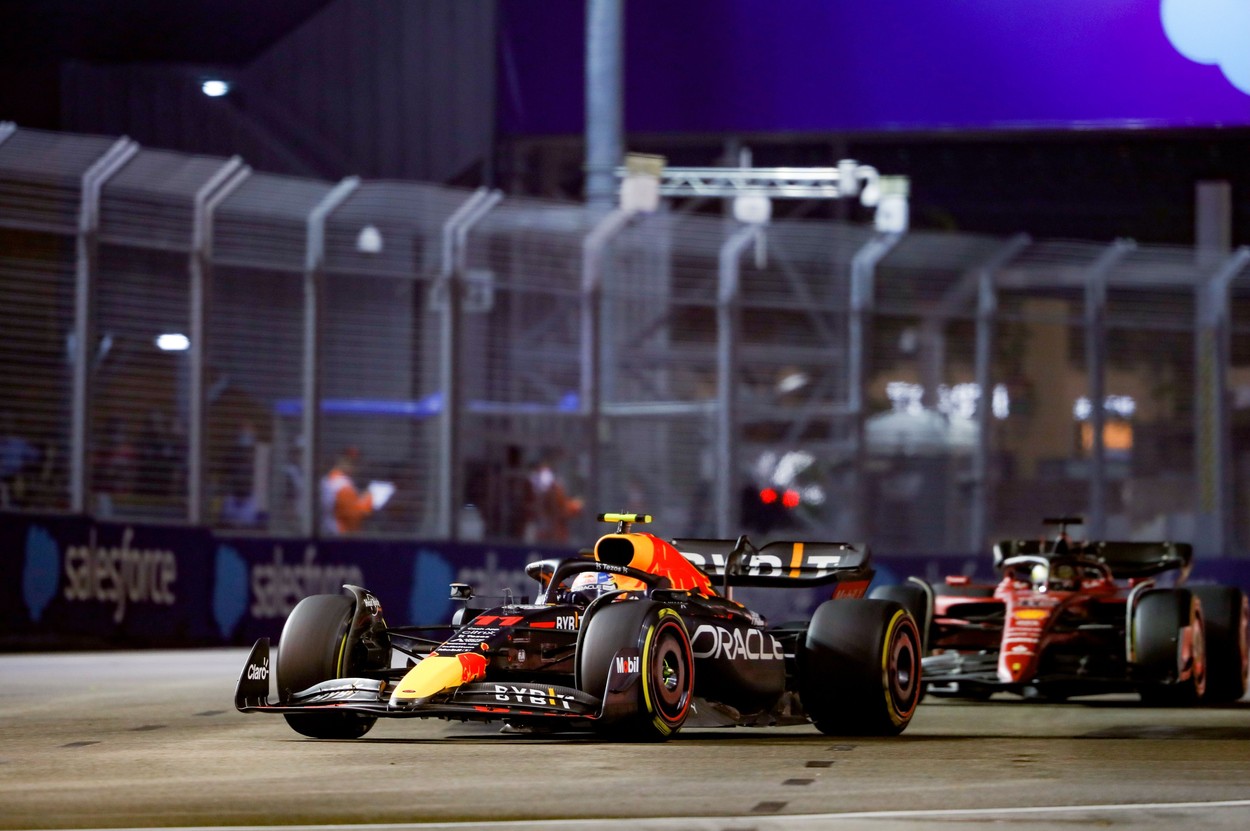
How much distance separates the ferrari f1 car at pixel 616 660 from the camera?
28.4ft

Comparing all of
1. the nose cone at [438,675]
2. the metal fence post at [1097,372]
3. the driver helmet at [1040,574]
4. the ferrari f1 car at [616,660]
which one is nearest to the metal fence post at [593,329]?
the metal fence post at [1097,372]

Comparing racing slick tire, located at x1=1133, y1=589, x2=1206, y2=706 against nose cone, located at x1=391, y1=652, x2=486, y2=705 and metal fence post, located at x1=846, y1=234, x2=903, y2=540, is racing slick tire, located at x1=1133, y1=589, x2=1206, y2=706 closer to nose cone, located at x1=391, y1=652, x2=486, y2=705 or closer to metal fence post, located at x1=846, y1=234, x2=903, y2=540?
nose cone, located at x1=391, y1=652, x2=486, y2=705

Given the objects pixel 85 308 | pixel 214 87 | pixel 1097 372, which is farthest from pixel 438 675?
pixel 214 87

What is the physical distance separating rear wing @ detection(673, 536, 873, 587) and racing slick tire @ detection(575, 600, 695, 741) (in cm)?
161

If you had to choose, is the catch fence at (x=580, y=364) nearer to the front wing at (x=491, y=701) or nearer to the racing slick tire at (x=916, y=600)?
the racing slick tire at (x=916, y=600)

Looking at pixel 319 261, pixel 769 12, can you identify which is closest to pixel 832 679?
pixel 319 261

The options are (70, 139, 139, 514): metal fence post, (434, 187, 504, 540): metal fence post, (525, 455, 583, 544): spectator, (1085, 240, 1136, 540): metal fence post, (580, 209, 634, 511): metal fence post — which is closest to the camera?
(70, 139, 139, 514): metal fence post

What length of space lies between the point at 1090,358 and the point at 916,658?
1370 cm

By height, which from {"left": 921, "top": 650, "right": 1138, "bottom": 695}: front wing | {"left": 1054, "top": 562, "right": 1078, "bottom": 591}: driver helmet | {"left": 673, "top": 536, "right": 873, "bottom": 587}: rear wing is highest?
{"left": 673, "top": 536, "right": 873, "bottom": 587}: rear wing

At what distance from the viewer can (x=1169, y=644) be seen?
41.1 feet

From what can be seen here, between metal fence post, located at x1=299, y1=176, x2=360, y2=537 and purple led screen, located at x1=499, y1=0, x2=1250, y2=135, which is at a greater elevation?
purple led screen, located at x1=499, y1=0, x2=1250, y2=135

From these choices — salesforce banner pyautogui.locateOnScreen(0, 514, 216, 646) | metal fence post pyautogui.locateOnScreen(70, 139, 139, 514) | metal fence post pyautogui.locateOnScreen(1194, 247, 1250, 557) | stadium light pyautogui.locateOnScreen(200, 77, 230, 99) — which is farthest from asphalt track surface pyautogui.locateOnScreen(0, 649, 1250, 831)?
stadium light pyautogui.locateOnScreen(200, 77, 230, 99)

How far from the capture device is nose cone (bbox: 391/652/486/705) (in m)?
8.49

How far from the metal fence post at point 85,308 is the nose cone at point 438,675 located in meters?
9.50
